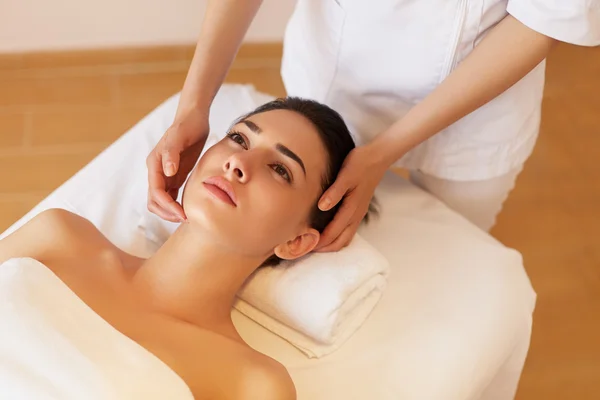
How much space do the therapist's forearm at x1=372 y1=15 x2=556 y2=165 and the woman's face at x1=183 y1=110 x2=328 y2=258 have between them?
15cm

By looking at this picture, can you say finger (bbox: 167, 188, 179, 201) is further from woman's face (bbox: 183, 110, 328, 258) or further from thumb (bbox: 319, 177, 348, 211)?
thumb (bbox: 319, 177, 348, 211)

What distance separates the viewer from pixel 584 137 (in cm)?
257

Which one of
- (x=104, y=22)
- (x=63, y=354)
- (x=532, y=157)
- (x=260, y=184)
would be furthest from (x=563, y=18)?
(x=104, y=22)

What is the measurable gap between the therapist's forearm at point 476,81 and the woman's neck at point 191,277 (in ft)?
1.20

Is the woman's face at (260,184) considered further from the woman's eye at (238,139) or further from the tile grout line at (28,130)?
the tile grout line at (28,130)

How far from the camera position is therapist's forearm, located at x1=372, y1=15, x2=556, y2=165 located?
1130 millimetres

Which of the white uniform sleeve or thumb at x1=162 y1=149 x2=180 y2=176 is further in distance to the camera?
thumb at x1=162 y1=149 x2=180 y2=176

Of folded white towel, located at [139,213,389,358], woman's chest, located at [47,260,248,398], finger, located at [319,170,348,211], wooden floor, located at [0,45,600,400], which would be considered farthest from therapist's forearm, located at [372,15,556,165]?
wooden floor, located at [0,45,600,400]

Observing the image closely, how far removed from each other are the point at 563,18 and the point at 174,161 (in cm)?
71

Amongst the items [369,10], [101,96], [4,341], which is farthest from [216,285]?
[101,96]

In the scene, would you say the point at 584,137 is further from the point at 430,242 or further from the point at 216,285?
the point at 216,285

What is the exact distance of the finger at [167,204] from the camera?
3.83 ft

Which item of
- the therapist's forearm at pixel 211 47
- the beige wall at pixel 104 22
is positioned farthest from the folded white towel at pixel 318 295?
the beige wall at pixel 104 22

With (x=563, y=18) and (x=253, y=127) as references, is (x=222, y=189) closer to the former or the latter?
(x=253, y=127)
